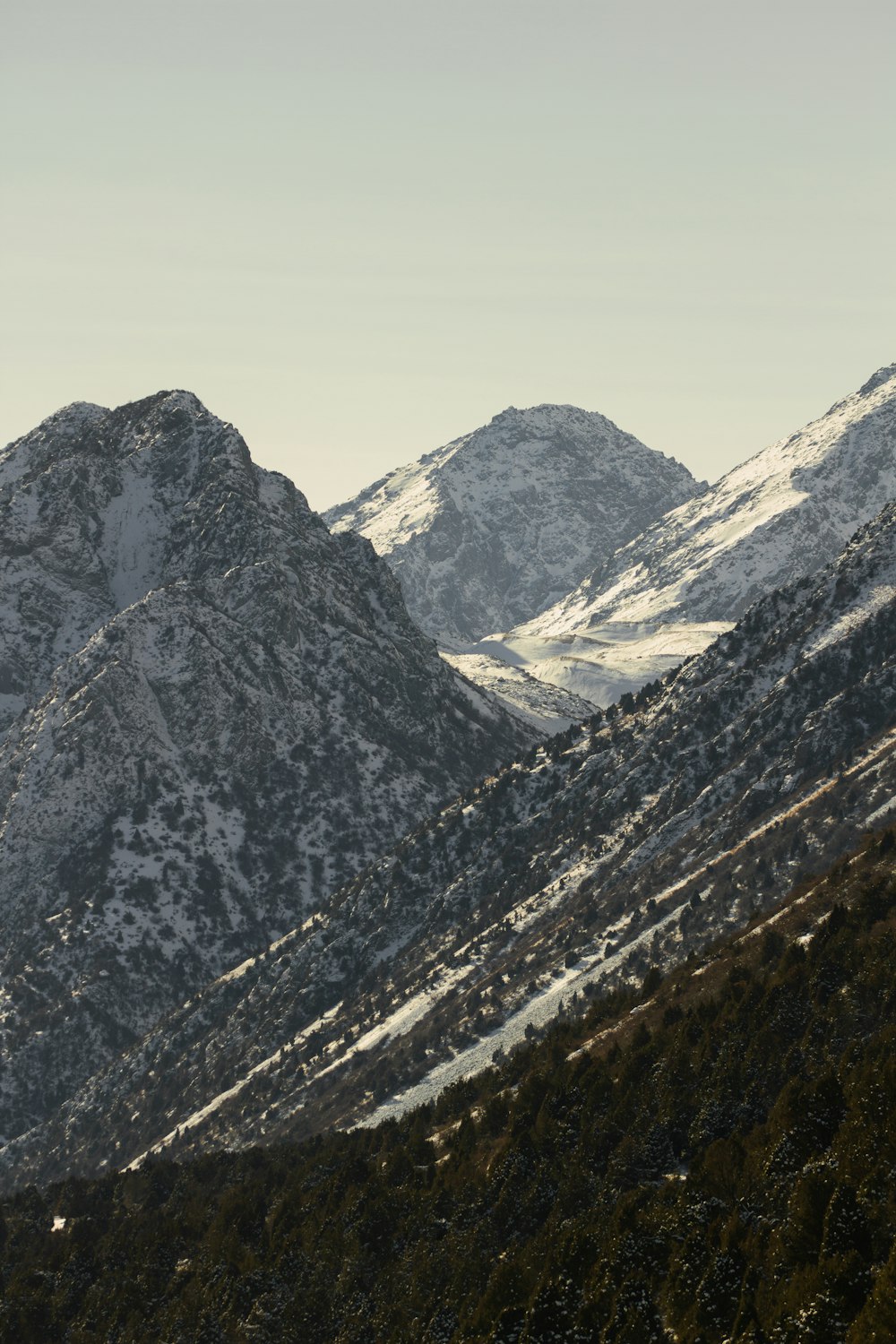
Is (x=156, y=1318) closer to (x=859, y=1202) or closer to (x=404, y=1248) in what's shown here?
(x=404, y=1248)

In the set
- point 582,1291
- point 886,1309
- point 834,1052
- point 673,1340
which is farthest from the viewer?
point 834,1052

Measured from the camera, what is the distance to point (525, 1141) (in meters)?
194

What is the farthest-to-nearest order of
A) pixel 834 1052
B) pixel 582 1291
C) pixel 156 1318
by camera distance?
pixel 156 1318 < pixel 834 1052 < pixel 582 1291

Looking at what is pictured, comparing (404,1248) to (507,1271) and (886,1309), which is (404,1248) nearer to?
(507,1271)

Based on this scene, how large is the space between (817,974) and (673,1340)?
217ft

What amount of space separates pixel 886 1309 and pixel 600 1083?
80.1m

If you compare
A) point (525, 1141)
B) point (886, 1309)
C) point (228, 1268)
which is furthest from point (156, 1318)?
point (886, 1309)

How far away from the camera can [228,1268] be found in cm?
19862

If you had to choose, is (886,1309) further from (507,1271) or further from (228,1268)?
(228,1268)

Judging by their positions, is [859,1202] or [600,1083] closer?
[859,1202]

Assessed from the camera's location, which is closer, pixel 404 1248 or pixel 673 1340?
pixel 673 1340

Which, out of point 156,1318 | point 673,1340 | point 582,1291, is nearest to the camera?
point 673,1340

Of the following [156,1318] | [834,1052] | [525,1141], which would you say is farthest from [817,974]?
[156,1318]

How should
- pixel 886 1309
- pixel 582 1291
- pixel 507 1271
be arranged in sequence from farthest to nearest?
pixel 507 1271, pixel 582 1291, pixel 886 1309
